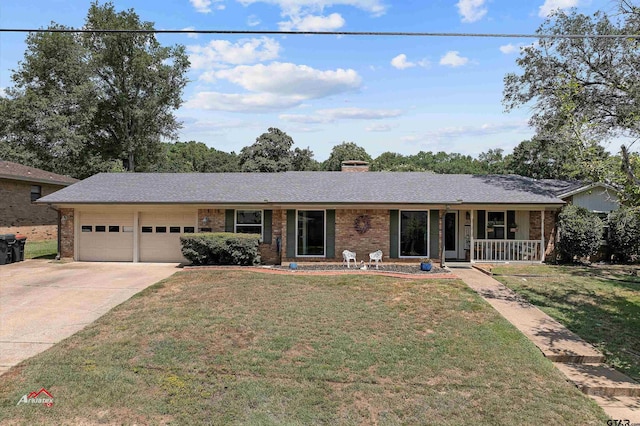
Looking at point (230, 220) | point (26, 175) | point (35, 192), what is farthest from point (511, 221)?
point (35, 192)

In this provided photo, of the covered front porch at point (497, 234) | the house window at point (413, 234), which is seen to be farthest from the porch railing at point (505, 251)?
the house window at point (413, 234)

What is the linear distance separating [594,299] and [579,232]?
5.08 m

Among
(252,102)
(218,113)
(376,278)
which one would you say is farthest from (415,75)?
(252,102)

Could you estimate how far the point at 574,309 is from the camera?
8773 mm

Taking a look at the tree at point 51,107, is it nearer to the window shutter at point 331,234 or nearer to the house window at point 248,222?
the house window at point 248,222

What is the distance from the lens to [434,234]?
1384cm

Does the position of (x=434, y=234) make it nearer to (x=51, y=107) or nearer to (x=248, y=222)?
(x=248, y=222)

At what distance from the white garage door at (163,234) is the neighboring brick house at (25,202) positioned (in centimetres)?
869

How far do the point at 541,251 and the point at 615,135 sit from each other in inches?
270

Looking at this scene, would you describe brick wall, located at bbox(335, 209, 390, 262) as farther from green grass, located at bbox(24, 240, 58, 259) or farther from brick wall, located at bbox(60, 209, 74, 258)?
green grass, located at bbox(24, 240, 58, 259)

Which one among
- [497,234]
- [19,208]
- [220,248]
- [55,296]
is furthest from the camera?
[19,208]

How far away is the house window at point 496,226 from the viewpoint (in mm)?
15102

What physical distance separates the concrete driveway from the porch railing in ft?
36.7

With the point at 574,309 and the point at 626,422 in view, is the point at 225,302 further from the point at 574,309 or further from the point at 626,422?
the point at 574,309
